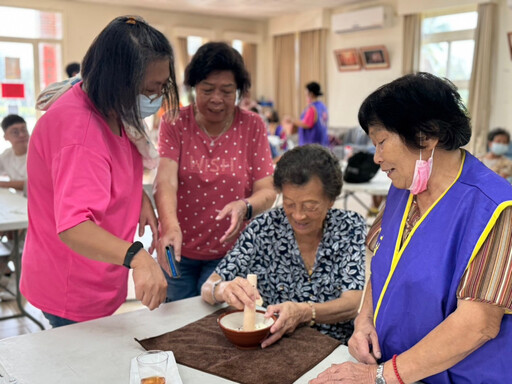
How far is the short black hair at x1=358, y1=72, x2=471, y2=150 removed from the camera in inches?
44.1

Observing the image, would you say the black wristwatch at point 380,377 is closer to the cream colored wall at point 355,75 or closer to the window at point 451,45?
the window at point 451,45

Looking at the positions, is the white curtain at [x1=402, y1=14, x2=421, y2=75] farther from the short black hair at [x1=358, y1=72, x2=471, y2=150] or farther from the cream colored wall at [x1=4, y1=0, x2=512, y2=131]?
the short black hair at [x1=358, y1=72, x2=471, y2=150]

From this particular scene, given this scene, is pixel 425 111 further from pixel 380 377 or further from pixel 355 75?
pixel 355 75

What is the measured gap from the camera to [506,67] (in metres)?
7.84

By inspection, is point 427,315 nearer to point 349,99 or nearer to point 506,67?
point 506,67

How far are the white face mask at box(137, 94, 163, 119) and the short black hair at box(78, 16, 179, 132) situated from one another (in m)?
0.04

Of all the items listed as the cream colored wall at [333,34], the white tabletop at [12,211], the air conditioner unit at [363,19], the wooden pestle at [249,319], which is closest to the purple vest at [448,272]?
the wooden pestle at [249,319]

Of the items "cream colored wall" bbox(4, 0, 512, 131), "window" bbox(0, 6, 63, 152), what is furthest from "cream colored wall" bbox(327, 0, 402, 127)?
"window" bbox(0, 6, 63, 152)

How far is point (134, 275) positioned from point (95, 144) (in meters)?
0.35

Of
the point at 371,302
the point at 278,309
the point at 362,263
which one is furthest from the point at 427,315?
the point at 362,263

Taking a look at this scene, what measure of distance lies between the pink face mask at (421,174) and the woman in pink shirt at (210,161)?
846mm

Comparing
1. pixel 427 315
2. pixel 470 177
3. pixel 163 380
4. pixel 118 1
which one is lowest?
pixel 163 380

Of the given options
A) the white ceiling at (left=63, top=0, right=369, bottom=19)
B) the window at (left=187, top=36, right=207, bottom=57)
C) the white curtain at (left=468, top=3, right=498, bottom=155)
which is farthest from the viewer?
the window at (left=187, top=36, right=207, bottom=57)

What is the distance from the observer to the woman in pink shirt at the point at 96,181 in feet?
4.06
